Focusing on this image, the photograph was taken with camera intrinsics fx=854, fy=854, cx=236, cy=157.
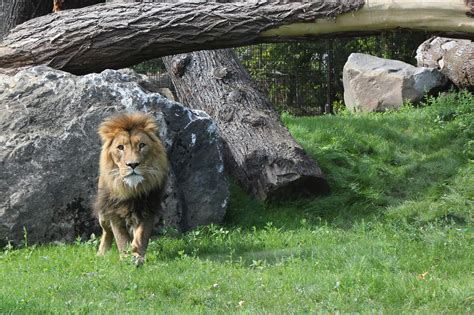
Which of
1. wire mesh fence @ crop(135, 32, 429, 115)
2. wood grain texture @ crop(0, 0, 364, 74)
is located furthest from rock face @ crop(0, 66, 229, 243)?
wire mesh fence @ crop(135, 32, 429, 115)

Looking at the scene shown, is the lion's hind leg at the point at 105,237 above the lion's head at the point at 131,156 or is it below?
below

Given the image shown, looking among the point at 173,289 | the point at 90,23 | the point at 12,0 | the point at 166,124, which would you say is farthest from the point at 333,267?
the point at 12,0

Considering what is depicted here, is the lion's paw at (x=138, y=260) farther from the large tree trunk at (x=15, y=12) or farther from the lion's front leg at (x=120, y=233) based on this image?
the large tree trunk at (x=15, y=12)

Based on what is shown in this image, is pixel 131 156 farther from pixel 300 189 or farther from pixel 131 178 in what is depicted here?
pixel 300 189

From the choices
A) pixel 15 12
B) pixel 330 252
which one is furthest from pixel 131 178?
pixel 15 12

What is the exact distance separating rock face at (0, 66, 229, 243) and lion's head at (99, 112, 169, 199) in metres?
1.15

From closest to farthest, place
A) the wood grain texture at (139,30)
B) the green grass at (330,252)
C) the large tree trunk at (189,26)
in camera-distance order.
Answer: the green grass at (330,252), the large tree trunk at (189,26), the wood grain texture at (139,30)

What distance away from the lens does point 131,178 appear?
8.66 metres

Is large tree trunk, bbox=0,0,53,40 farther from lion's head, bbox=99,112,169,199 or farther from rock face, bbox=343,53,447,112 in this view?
rock face, bbox=343,53,447,112

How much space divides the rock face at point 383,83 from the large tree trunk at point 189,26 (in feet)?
21.2

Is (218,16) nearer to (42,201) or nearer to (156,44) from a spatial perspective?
(156,44)

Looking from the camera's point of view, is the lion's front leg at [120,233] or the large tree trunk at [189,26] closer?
the lion's front leg at [120,233]

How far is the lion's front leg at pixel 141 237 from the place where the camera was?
855 centimetres

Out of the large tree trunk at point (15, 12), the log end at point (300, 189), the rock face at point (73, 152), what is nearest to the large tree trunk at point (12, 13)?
the large tree trunk at point (15, 12)
